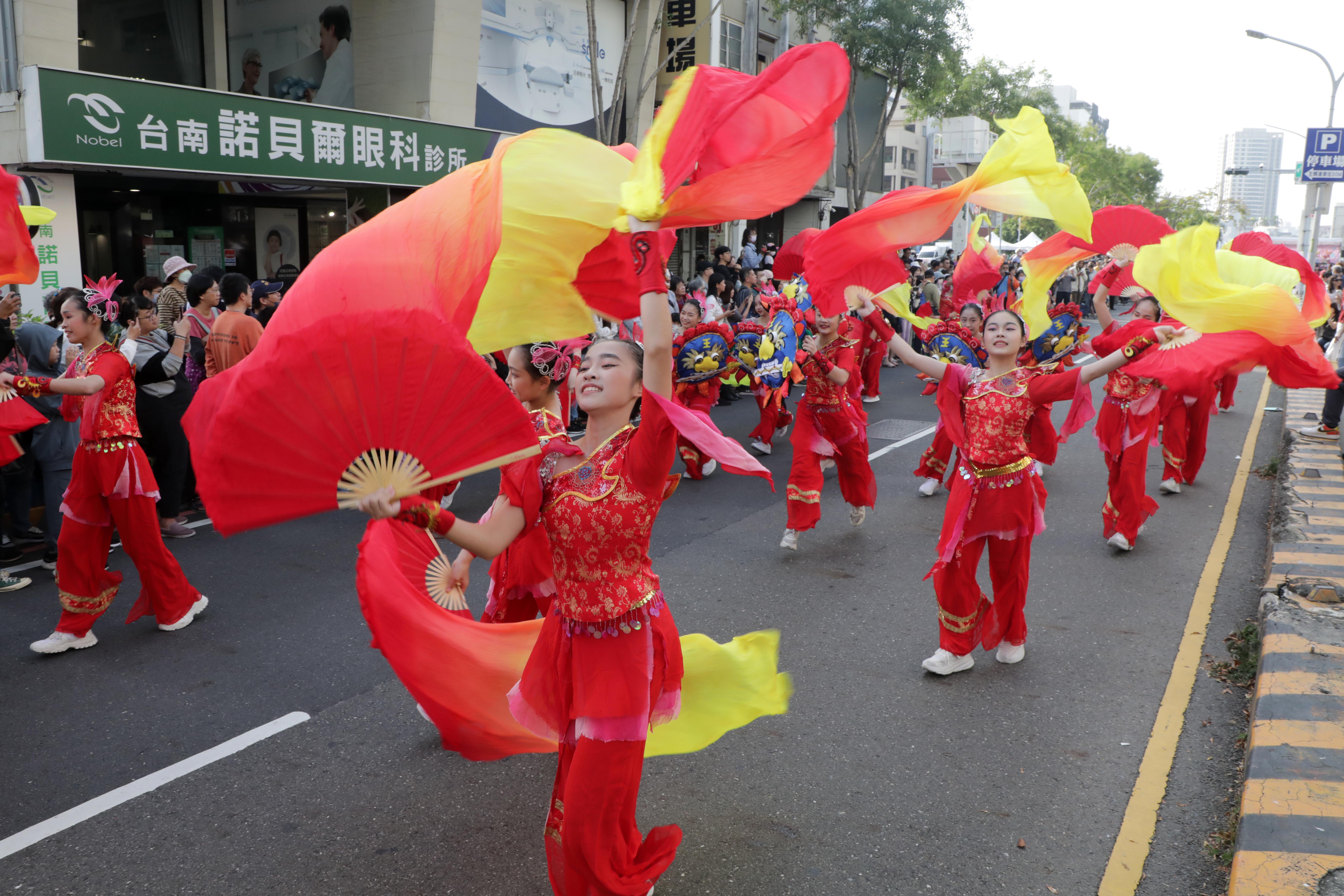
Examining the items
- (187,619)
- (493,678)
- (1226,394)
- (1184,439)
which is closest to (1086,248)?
(493,678)

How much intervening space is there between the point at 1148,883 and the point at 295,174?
42.4 ft

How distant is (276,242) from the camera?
1520cm

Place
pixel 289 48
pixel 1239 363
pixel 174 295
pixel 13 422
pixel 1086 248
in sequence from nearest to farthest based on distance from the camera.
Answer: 1. pixel 1239 363
2. pixel 1086 248
3. pixel 13 422
4. pixel 174 295
5. pixel 289 48

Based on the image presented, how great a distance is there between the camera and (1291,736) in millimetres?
3918

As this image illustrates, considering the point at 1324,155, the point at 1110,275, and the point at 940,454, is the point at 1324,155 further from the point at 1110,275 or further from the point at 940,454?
the point at 1110,275

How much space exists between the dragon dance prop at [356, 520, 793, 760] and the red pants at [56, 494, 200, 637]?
2612 millimetres

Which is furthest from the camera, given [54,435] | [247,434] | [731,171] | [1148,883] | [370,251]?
[54,435]

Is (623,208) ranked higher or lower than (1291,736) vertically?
higher

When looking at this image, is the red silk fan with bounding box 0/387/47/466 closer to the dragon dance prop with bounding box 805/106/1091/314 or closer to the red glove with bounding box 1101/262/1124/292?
the dragon dance prop with bounding box 805/106/1091/314

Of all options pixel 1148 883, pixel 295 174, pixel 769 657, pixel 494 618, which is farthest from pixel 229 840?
pixel 295 174

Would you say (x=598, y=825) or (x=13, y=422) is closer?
(x=598, y=825)

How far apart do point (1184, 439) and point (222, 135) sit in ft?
36.5

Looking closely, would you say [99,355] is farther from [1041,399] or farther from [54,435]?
[1041,399]

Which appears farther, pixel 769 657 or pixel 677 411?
pixel 769 657
